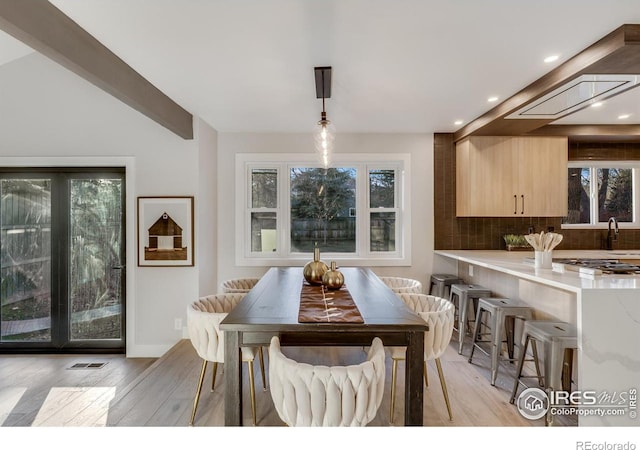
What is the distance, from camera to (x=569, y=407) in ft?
7.71

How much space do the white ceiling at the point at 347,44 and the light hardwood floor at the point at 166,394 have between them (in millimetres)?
2502

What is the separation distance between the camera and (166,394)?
266 centimetres

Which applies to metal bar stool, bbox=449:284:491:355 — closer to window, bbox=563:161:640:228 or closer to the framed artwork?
window, bbox=563:161:640:228

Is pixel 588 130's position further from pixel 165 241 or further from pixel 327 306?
pixel 165 241

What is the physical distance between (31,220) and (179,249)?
67.2 inches

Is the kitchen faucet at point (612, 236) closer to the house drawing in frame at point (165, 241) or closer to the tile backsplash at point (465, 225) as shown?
the tile backsplash at point (465, 225)

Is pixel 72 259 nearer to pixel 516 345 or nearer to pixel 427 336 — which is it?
pixel 427 336

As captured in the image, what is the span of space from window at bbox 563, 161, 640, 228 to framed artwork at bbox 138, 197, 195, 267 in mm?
→ 4818

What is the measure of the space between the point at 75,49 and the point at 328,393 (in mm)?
2383

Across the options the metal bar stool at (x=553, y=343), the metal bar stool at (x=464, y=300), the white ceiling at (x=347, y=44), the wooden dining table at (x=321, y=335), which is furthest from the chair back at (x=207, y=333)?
the metal bar stool at (x=464, y=300)

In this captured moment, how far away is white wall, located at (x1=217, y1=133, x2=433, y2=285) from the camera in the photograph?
14.6 feet

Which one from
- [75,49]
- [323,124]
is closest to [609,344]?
[323,124]
